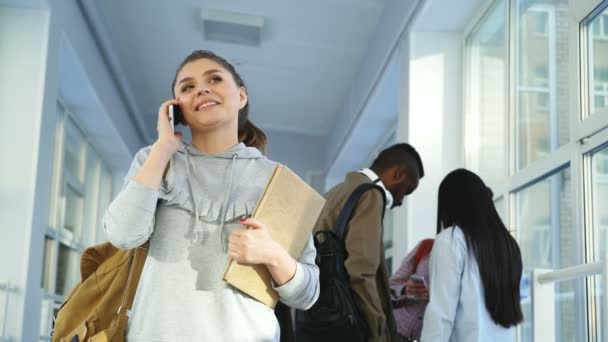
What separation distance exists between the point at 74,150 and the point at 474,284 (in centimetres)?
453

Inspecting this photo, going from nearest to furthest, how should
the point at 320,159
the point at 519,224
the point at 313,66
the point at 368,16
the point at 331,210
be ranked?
the point at 331,210, the point at 519,224, the point at 368,16, the point at 313,66, the point at 320,159

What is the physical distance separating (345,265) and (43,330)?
362cm

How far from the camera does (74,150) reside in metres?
6.18

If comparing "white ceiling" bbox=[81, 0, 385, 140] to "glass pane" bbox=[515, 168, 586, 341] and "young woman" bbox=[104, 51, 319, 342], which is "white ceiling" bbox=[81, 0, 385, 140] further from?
"young woman" bbox=[104, 51, 319, 342]

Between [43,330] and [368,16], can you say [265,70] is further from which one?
[43,330]

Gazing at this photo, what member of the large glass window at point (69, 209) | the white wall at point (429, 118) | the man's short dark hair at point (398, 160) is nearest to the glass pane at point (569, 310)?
the man's short dark hair at point (398, 160)

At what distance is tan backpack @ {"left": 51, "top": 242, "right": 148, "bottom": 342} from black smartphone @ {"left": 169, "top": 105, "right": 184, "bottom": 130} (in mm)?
213

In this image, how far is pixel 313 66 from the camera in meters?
6.20

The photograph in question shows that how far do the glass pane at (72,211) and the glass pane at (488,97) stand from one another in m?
3.38

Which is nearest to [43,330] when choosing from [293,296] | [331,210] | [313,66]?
[313,66]

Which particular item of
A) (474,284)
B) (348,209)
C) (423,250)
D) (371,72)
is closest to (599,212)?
(474,284)

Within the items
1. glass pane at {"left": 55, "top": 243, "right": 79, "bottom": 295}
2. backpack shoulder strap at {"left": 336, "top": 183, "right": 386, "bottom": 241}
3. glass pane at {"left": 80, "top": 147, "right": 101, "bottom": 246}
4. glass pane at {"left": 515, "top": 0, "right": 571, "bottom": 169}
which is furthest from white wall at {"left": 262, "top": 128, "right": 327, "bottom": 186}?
backpack shoulder strap at {"left": 336, "top": 183, "right": 386, "bottom": 241}

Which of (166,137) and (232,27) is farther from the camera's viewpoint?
(232,27)

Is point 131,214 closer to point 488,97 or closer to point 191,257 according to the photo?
point 191,257
